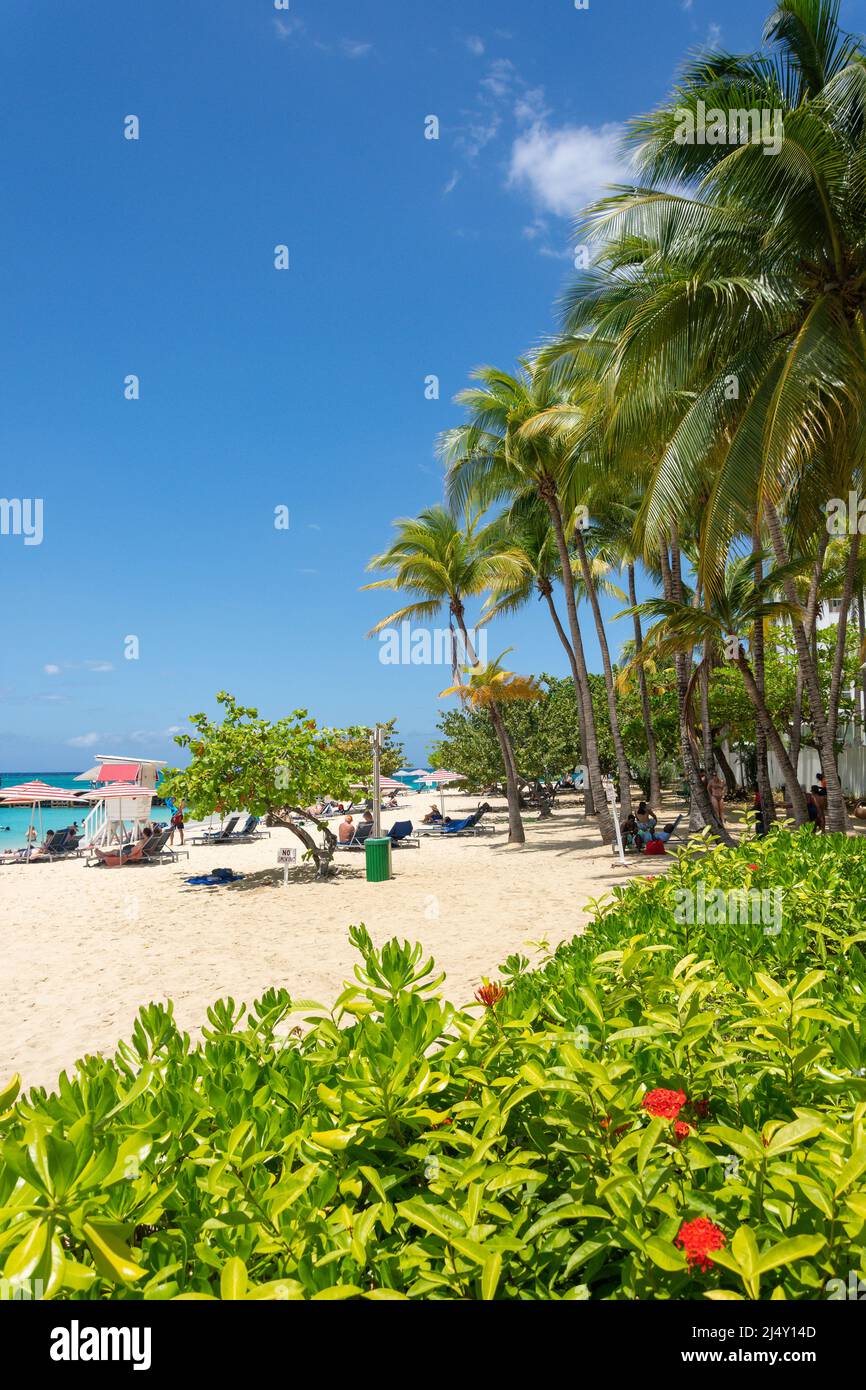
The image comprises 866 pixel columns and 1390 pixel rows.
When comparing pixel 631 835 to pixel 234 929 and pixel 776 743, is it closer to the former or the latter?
→ pixel 776 743

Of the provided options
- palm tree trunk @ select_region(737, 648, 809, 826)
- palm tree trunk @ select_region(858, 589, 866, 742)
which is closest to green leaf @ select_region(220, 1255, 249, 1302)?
palm tree trunk @ select_region(737, 648, 809, 826)

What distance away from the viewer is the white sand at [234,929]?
739cm

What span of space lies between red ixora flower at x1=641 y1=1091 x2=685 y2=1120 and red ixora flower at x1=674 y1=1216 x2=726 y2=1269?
254 millimetres

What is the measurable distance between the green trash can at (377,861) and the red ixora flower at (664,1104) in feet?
44.9

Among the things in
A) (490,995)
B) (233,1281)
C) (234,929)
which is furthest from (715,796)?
(233,1281)

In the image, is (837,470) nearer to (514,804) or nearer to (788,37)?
(788,37)

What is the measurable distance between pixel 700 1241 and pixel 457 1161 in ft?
1.49

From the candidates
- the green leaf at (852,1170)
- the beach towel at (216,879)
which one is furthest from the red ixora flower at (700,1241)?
the beach towel at (216,879)

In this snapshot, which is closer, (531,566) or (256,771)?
(256,771)

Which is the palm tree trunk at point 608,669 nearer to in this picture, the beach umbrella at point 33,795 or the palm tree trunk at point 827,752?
the palm tree trunk at point 827,752

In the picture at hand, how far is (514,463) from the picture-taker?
18688 millimetres

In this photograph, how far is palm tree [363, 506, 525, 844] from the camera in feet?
78.2

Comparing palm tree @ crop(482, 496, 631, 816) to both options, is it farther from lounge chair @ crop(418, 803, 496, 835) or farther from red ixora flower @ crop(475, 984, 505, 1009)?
red ixora flower @ crop(475, 984, 505, 1009)
